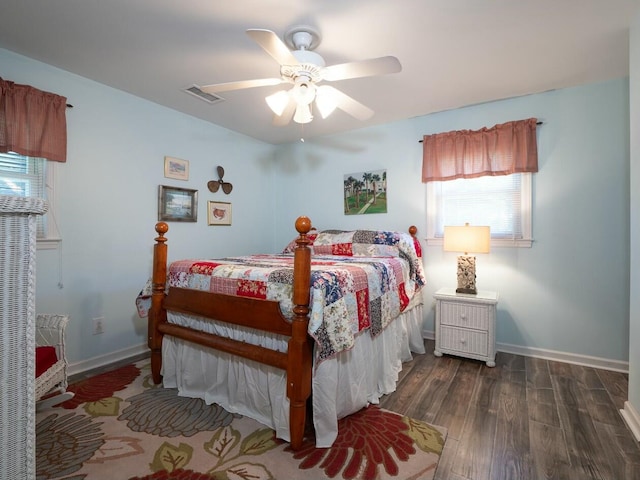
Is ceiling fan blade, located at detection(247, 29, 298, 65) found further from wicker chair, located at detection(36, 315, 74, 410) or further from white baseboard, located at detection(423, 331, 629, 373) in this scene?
white baseboard, located at detection(423, 331, 629, 373)

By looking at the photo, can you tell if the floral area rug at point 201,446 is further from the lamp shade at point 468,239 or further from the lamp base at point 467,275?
the lamp shade at point 468,239

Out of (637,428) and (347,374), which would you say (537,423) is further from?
(347,374)

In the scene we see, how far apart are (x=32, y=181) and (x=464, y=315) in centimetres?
358

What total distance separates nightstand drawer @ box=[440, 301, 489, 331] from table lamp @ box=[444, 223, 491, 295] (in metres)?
0.19

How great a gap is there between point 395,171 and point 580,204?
1692 mm

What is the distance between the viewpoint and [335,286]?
169 centimetres

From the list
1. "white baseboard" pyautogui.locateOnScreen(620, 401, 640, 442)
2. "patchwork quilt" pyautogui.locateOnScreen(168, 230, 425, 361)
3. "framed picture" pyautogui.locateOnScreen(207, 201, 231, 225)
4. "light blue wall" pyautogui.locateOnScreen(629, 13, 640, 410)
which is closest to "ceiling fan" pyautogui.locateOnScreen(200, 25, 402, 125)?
"patchwork quilt" pyautogui.locateOnScreen(168, 230, 425, 361)

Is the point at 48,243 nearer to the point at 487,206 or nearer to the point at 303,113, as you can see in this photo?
the point at 303,113

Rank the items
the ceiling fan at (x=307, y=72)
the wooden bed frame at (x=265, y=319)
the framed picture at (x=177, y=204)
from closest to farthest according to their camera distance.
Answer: the wooden bed frame at (x=265, y=319) → the ceiling fan at (x=307, y=72) → the framed picture at (x=177, y=204)

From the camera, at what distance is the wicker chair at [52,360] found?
1796 millimetres

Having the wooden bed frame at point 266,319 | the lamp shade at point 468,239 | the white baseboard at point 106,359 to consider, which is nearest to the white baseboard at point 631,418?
the lamp shade at point 468,239

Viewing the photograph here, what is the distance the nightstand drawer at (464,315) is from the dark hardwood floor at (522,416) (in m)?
0.34

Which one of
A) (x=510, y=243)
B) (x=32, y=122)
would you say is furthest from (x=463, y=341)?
(x=32, y=122)

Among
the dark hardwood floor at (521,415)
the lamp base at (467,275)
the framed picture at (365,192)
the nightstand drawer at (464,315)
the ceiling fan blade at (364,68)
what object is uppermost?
A: the ceiling fan blade at (364,68)
